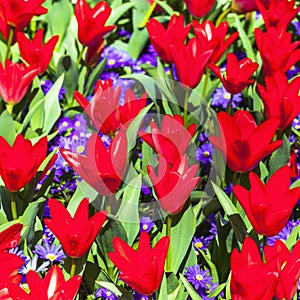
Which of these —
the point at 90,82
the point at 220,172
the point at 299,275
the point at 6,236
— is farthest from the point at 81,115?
the point at 299,275

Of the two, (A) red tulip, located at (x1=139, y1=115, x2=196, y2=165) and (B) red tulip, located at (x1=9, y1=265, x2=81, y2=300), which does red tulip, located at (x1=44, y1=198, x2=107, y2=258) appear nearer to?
(B) red tulip, located at (x1=9, y1=265, x2=81, y2=300)

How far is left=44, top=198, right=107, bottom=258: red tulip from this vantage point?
144cm

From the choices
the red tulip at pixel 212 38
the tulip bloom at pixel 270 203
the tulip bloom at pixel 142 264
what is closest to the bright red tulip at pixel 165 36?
the red tulip at pixel 212 38

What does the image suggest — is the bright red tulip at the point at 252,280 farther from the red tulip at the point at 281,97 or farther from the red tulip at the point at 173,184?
the red tulip at the point at 281,97

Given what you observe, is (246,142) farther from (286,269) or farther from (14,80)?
(14,80)

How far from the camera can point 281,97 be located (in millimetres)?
1900

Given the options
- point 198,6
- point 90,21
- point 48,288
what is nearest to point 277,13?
point 198,6

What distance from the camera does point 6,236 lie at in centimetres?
146

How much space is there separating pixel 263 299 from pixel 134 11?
70.6 inches

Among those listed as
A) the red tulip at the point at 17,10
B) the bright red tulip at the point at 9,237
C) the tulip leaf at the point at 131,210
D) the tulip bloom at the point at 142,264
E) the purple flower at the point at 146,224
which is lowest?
the purple flower at the point at 146,224

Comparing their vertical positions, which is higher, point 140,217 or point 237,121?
point 237,121

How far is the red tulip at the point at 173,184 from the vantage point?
1.53 m

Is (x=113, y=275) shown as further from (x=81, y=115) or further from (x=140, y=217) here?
(x=81, y=115)

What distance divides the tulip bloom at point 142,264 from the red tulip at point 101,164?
212mm
